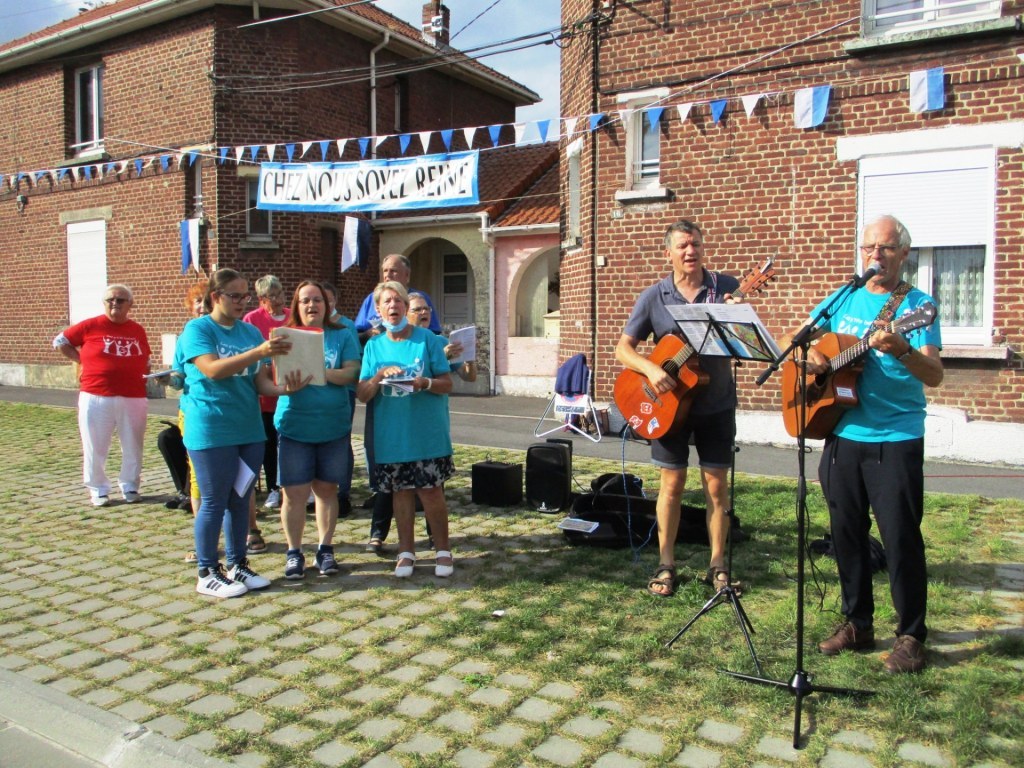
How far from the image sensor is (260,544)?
19.8ft

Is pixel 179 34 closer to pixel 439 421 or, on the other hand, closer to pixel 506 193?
pixel 506 193

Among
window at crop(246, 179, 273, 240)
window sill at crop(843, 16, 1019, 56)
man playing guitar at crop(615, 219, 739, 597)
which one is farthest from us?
window at crop(246, 179, 273, 240)

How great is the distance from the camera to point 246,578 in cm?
516

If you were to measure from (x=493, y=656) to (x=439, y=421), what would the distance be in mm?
1689

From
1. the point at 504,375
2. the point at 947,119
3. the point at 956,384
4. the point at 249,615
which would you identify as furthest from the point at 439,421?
the point at 504,375

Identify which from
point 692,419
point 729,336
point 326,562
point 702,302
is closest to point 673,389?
point 692,419

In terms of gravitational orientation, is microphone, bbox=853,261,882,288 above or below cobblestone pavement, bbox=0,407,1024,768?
above

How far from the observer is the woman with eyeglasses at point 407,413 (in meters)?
5.22

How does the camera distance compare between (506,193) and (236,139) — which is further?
(506,193)

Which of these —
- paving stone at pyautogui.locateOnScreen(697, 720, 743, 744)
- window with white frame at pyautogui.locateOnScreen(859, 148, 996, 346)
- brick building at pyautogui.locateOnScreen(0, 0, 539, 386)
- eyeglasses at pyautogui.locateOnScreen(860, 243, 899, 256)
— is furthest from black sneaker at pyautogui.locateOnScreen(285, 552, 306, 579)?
brick building at pyautogui.locateOnScreen(0, 0, 539, 386)

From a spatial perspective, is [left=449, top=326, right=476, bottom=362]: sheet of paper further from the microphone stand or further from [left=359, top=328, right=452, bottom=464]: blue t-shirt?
the microphone stand

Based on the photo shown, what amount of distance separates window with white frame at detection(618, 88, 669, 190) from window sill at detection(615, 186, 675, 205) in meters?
0.09

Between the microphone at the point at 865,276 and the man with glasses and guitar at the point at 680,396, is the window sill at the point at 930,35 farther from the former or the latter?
the microphone at the point at 865,276

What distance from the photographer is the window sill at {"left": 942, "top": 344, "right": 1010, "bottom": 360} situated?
9.08m
